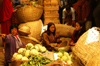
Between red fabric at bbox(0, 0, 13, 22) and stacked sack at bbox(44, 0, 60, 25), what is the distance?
1.40 m

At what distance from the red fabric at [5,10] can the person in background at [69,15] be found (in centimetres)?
203

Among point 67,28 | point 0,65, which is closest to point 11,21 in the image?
point 67,28

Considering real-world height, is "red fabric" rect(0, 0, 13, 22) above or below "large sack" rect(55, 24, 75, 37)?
above

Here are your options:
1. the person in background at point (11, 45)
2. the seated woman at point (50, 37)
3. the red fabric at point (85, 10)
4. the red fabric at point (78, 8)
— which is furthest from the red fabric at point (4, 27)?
the red fabric at point (85, 10)

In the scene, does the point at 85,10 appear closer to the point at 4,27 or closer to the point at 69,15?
the point at 69,15

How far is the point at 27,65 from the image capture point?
105 inches

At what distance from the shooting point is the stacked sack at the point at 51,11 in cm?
658

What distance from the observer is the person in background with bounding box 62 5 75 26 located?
612 cm

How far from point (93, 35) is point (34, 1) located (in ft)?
15.9

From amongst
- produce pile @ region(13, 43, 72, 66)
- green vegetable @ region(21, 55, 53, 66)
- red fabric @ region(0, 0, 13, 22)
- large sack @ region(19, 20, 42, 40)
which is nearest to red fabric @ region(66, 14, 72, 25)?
large sack @ region(19, 20, 42, 40)

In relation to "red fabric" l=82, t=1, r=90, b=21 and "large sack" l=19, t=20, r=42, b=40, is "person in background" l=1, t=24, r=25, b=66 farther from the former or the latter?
"red fabric" l=82, t=1, r=90, b=21

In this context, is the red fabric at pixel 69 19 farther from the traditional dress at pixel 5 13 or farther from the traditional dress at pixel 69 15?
the traditional dress at pixel 5 13

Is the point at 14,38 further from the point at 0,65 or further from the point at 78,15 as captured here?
the point at 78,15

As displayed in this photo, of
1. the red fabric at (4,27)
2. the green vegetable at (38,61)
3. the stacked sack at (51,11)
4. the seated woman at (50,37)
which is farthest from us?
the stacked sack at (51,11)
